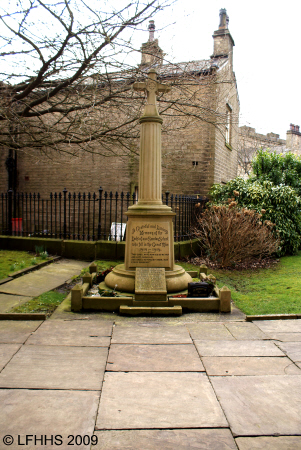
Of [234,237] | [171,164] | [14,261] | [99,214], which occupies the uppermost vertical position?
[171,164]

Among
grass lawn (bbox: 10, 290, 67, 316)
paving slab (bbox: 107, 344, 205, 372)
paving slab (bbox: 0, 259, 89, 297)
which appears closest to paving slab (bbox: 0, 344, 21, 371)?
paving slab (bbox: 107, 344, 205, 372)

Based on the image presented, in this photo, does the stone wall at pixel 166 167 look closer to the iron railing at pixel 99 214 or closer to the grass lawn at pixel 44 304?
the iron railing at pixel 99 214

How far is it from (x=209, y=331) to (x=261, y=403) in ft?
5.13

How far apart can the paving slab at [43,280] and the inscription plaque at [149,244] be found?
182cm

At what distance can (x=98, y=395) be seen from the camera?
262 centimetres

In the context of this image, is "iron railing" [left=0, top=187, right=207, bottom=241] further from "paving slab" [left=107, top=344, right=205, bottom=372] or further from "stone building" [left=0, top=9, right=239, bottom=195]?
"paving slab" [left=107, top=344, right=205, bottom=372]

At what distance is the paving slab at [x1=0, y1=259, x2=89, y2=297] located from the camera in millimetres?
5879

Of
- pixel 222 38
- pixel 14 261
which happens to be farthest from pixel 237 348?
pixel 222 38

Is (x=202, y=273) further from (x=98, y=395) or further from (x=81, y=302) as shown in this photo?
(x=98, y=395)

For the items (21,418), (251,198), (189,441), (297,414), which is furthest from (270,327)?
(251,198)

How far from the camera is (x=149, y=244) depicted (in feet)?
17.9

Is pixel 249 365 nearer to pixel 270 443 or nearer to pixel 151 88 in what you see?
pixel 270 443

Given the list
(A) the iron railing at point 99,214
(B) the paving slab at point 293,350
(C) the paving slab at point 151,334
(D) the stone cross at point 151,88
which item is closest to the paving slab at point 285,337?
(B) the paving slab at point 293,350

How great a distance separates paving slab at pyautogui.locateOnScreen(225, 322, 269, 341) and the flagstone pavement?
1 centimetres
